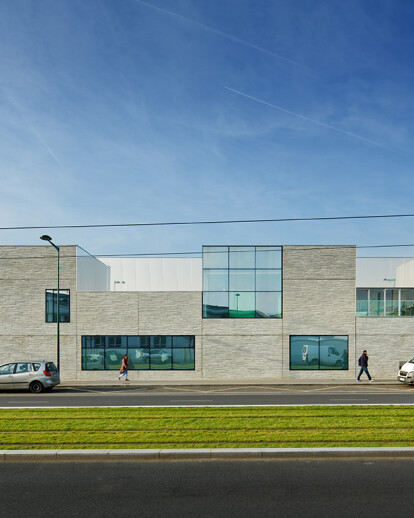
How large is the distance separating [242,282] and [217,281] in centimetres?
147

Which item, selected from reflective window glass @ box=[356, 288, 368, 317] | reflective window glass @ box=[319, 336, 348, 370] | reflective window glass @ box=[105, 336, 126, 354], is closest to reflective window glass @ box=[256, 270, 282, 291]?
reflective window glass @ box=[319, 336, 348, 370]

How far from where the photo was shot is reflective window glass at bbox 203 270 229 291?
25.7 metres

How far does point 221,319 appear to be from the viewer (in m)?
25.6

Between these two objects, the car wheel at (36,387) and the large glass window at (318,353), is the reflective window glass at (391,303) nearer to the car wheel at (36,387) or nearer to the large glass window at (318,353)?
the large glass window at (318,353)

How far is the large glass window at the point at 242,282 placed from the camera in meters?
25.7

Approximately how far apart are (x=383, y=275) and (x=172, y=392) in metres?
19.2

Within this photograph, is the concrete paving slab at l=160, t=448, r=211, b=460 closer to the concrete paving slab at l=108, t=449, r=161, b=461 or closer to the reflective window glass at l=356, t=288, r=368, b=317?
the concrete paving slab at l=108, t=449, r=161, b=461

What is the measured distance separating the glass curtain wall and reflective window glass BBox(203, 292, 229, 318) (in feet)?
25.6

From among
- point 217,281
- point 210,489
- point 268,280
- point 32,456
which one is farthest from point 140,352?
point 210,489

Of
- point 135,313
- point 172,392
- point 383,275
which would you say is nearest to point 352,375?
point 383,275

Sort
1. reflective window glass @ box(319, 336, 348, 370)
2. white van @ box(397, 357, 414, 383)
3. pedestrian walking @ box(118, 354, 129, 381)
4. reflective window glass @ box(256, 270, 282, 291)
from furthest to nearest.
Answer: reflective window glass @ box(256, 270, 282, 291), reflective window glass @ box(319, 336, 348, 370), pedestrian walking @ box(118, 354, 129, 381), white van @ box(397, 357, 414, 383)

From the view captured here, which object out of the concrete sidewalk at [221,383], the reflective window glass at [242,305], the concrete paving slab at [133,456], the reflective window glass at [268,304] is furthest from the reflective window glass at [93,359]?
the concrete paving slab at [133,456]

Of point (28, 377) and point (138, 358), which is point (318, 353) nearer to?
point (138, 358)

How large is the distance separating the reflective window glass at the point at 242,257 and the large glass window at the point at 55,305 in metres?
9.86
